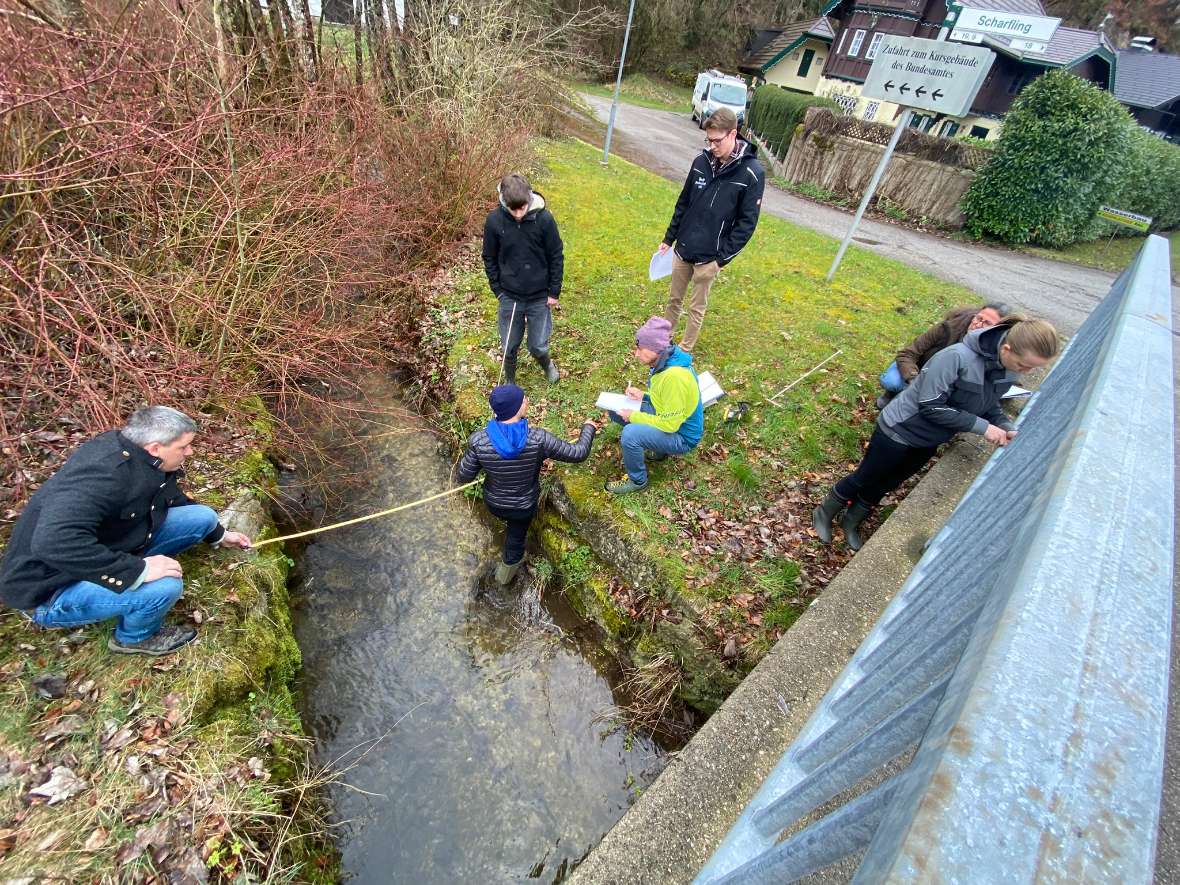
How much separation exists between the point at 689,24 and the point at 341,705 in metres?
42.4

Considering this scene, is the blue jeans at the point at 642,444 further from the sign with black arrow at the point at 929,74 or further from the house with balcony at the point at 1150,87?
the house with balcony at the point at 1150,87

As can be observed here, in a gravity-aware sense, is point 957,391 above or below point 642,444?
above

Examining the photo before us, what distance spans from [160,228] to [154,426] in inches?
125

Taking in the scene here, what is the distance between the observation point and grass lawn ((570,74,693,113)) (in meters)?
28.8

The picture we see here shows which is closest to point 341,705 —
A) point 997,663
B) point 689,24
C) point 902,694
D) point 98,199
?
point 902,694

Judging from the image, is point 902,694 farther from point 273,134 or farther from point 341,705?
point 273,134

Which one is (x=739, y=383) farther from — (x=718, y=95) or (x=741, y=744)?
(x=718, y=95)

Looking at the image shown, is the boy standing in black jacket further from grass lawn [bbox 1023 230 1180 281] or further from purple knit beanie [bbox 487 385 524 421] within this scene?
grass lawn [bbox 1023 230 1180 281]

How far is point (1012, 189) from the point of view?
12.5m

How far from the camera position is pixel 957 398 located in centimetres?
336

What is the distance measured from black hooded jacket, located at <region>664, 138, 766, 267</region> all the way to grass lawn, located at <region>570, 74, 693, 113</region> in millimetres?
27013

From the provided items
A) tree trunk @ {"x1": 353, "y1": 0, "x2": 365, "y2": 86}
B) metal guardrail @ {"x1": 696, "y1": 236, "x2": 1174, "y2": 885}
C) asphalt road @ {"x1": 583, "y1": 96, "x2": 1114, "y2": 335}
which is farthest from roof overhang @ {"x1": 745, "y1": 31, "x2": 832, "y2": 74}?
metal guardrail @ {"x1": 696, "y1": 236, "x2": 1174, "y2": 885}

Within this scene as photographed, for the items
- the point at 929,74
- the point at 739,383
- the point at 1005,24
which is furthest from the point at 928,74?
the point at 739,383

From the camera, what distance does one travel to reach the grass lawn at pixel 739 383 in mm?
4020
